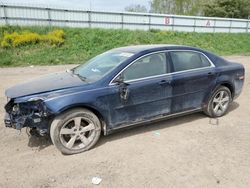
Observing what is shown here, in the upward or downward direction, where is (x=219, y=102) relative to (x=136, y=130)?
upward

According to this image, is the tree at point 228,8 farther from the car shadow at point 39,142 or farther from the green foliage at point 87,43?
the car shadow at point 39,142

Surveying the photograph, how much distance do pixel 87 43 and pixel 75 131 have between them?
1257 cm

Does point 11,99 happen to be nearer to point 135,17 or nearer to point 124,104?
point 124,104

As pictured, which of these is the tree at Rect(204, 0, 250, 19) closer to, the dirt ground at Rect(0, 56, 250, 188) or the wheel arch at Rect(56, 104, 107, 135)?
the dirt ground at Rect(0, 56, 250, 188)

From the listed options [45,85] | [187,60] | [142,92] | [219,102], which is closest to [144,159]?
[142,92]

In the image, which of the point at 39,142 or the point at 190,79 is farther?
the point at 190,79

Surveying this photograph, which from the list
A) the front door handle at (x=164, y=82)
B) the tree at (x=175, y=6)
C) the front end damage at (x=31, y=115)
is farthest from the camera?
the tree at (x=175, y=6)

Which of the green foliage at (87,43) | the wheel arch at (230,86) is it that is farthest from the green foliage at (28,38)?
the wheel arch at (230,86)

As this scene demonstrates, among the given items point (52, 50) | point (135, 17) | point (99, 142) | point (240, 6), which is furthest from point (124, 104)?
point (240, 6)

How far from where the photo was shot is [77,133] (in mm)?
3371

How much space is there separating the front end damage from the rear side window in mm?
2298

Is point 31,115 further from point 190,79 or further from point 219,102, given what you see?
point 219,102

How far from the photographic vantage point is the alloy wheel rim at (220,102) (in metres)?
4.60

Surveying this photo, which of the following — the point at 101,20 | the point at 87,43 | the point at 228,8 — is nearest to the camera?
the point at 87,43
